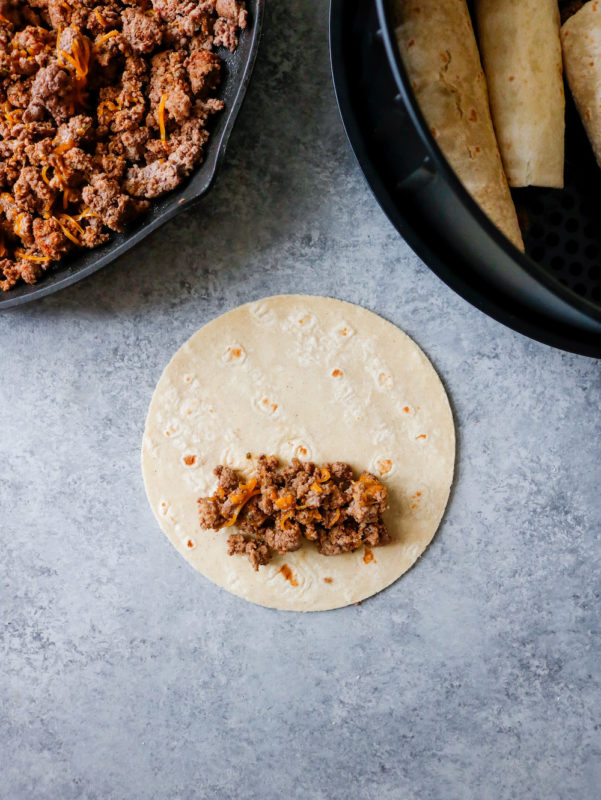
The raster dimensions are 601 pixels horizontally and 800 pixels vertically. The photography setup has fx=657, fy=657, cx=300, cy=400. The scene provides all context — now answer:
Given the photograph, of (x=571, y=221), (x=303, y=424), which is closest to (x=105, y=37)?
(x=303, y=424)

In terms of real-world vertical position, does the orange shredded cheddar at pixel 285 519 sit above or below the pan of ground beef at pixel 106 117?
below

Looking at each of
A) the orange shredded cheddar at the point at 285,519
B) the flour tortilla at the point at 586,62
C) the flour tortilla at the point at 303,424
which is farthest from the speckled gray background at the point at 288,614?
the flour tortilla at the point at 586,62

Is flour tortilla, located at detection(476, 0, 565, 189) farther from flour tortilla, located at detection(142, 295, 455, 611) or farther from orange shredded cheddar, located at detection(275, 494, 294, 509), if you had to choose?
orange shredded cheddar, located at detection(275, 494, 294, 509)

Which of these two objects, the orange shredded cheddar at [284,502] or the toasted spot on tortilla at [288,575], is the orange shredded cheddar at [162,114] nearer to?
the orange shredded cheddar at [284,502]

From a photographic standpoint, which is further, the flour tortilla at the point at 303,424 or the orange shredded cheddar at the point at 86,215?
the flour tortilla at the point at 303,424

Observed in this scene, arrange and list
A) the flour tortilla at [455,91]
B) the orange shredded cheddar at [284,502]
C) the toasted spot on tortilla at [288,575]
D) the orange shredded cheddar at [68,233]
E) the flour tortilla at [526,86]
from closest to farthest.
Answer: the flour tortilla at [455,91], the flour tortilla at [526,86], the orange shredded cheddar at [68,233], the orange shredded cheddar at [284,502], the toasted spot on tortilla at [288,575]

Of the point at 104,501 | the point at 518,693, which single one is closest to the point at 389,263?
the point at 104,501

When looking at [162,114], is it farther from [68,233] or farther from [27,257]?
[27,257]
